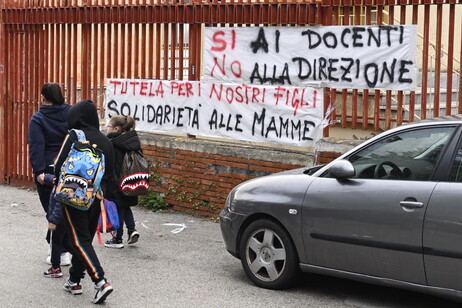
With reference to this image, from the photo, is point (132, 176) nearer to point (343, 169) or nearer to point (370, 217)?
point (343, 169)

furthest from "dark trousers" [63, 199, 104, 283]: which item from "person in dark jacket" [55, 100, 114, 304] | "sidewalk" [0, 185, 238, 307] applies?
"sidewalk" [0, 185, 238, 307]

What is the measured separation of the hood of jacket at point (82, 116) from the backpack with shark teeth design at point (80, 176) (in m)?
0.11

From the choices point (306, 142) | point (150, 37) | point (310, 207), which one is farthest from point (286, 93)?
point (310, 207)

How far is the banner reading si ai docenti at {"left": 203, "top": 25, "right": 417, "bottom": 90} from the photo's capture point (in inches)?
340

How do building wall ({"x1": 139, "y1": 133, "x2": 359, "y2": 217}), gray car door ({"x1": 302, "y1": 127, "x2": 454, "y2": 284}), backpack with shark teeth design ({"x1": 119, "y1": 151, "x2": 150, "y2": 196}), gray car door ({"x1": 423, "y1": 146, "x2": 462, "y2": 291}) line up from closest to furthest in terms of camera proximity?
gray car door ({"x1": 423, "y1": 146, "x2": 462, "y2": 291}) < gray car door ({"x1": 302, "y1": 127, "x2": 454, "y2": 284}) < backpack with shark teeth design ({"x1": 119, "y1": 151, "x2": 150, "y2": 196}) < building wall ({"x1": 139, "y1": 133, "x2": 359, "y2": 217})

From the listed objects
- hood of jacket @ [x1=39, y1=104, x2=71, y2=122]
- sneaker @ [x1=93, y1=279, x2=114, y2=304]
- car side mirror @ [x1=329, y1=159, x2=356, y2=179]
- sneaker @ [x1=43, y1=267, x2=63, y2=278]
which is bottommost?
sneaker @ [x1=43, y1=267, x2=63, y2=278]

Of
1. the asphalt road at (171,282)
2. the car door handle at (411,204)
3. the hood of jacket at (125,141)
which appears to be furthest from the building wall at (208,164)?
the car door handle at (411,204)

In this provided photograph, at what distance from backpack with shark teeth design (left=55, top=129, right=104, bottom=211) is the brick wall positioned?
3413mm

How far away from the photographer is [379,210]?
5.95 m

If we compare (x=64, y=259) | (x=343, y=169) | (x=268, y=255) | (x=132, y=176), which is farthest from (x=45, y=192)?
(x=343, y=169)

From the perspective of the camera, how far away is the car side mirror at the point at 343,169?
6.15 metres

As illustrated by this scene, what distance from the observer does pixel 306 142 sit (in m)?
9.26

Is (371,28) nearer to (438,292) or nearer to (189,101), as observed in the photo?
(189,101)

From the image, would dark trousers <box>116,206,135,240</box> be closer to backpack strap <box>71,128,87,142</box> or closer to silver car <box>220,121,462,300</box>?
silver car <box>220,121,462,300</box>
